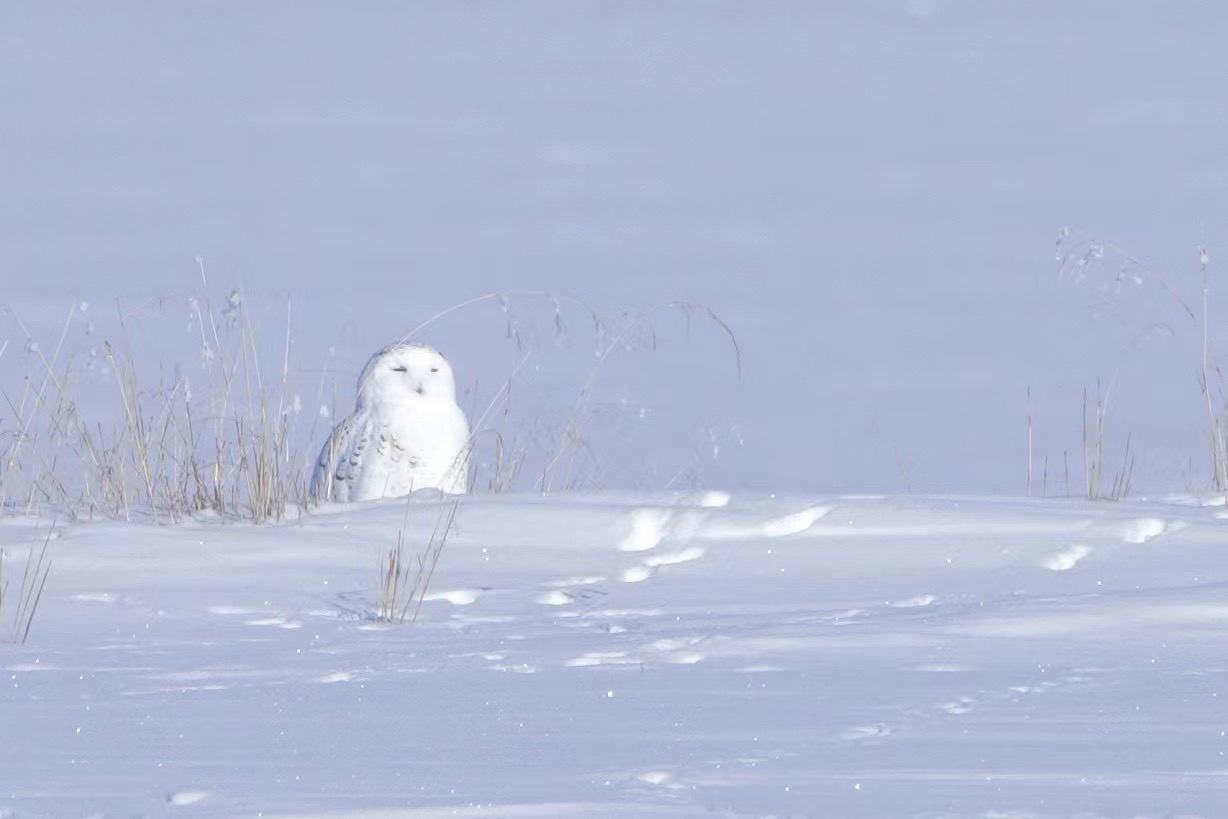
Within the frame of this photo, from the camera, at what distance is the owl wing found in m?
4.62

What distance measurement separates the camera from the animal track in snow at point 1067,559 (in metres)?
3.28

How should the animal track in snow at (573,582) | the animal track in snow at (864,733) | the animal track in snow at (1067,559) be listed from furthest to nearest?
the animal track in snow at (1067,559)
the animal track in snow at (573,582)
the animal track in snow at (864,733)

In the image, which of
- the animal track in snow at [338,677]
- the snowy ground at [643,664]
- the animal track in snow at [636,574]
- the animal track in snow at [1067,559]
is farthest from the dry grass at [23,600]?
the animal track in snow at [1067,559]

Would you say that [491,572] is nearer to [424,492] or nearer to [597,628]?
[597,628]

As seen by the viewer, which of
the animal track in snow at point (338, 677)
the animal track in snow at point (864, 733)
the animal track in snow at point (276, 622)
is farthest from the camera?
the animal track in snow at point (276, 622)

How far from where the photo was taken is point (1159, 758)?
1.83 meters

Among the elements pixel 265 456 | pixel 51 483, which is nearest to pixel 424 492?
pixel 265 456

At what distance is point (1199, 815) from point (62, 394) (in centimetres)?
316

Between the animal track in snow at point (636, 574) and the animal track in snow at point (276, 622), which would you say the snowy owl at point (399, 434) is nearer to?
the animal track in snow at point (636, 574)

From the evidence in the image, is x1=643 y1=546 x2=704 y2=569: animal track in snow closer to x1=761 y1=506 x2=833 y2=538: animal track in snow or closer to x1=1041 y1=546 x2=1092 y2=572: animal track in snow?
x1=761 y1=506 x2=833 y2=538: animal track in snow

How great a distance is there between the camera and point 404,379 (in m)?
4.69

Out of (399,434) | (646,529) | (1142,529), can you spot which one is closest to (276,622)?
(646,529)

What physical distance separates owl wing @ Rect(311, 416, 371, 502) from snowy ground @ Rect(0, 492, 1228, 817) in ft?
2.44

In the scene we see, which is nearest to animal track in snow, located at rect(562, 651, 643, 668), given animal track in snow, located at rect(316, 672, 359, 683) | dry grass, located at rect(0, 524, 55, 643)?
animal track in snow, located at rect(316, 672, 359, 683)
